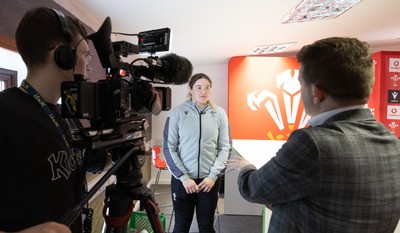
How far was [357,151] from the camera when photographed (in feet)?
2.31

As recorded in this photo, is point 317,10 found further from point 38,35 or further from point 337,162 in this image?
point 38,35

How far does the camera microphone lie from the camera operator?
23 cm

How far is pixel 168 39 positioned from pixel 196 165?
1.16 meters

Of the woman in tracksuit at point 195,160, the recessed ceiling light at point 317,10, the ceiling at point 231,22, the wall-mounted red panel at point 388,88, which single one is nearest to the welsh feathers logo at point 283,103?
the ceiling at point 231,22

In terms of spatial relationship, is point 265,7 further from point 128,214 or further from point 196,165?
point 128,214

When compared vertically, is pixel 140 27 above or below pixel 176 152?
above

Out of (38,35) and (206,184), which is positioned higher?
(38,35)

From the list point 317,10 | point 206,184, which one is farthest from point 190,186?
point 317,10

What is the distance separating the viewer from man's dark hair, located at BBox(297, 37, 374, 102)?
2.48ft

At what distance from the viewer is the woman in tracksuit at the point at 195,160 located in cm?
185

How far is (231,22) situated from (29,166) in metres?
1.77

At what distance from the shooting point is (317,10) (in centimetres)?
203

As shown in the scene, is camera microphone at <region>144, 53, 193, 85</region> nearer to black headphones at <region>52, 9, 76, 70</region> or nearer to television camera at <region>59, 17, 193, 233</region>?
television camera at <region>59, 17, 193, 233</region>

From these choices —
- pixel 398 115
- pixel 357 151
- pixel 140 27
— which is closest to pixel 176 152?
pixel 140 27
